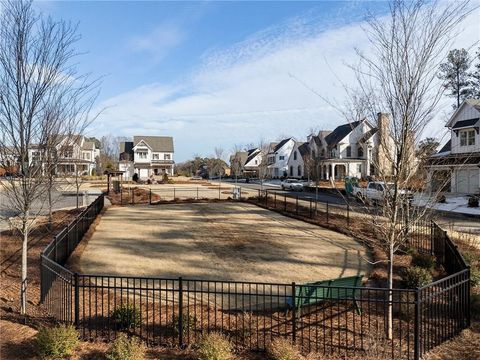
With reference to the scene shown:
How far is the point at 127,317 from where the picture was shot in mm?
6480

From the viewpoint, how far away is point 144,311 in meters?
7.34

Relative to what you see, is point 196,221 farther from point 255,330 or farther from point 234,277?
point 255,330

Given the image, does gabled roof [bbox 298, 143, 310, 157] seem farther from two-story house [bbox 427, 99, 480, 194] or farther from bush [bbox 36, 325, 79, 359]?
bush [bbox 36, 325, 79, 359]

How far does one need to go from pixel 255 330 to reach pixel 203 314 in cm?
117

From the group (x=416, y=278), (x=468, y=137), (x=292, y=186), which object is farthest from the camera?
(x=292, y=186)

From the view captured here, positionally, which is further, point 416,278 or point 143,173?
point 143,173

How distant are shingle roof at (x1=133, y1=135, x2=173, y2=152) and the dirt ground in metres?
60.0

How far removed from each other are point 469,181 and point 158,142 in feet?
198

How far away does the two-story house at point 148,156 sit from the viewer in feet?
246

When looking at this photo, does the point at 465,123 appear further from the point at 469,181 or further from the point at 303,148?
the point at 303,148

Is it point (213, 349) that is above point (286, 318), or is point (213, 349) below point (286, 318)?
above

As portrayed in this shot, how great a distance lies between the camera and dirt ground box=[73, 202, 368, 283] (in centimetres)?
1039

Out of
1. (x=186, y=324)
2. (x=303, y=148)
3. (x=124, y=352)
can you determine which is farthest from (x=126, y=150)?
(x=124, y=352)

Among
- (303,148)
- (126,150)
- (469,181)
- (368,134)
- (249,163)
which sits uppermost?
(126,150)
